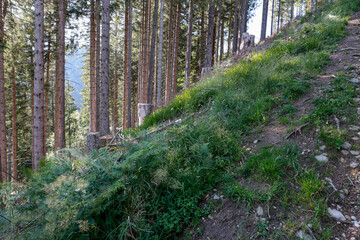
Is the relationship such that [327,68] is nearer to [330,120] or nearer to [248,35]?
[330,120]

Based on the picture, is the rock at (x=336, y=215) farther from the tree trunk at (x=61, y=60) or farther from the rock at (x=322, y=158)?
the tree trunk at (x=61, y=60)

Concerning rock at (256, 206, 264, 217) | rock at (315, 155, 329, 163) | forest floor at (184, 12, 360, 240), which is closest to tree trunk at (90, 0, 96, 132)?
forest floor at (184, 12, 360, 240)

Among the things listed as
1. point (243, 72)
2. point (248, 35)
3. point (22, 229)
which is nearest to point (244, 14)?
point (248, 35)

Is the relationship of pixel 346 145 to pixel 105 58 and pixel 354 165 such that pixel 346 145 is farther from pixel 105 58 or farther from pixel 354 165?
pixel 105 58

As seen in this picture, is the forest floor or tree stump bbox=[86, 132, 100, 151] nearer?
the forest floor

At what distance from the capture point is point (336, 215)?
1.80 m

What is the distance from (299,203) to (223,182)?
0.81 meters

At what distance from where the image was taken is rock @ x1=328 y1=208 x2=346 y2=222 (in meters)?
1.77

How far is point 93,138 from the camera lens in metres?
4.48

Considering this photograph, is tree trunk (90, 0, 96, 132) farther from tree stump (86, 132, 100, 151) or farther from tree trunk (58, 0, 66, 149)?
tree stump (86, 132, 100, 151)

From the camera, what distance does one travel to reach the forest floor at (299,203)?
175 cm

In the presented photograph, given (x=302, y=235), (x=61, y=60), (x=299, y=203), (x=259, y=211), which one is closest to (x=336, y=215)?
(x=299, y=203)

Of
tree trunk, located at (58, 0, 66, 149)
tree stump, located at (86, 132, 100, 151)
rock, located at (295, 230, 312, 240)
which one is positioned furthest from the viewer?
tree trunk, located at (58, 0, 66, 149)

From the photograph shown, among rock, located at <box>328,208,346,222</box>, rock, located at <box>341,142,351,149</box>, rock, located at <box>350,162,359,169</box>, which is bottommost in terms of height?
rock, located at <box>328,208,346,222</box>
